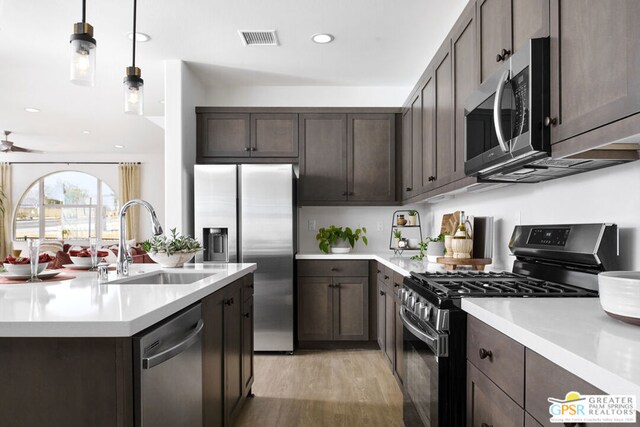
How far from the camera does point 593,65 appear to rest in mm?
1219

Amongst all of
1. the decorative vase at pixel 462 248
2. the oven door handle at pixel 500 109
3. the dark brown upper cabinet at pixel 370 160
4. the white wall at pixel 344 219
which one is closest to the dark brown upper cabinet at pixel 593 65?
the oven door handle at pixel 500 109

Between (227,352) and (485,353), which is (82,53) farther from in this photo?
(485,353)

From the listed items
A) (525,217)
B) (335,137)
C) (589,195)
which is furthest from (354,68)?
(589,195)

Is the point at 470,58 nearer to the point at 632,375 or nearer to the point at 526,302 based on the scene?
the point at 526,302

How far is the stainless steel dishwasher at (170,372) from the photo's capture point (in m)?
1.17

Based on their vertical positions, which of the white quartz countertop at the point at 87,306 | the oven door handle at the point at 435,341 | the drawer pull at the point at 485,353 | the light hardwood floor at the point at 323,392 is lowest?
the light hardwood floor at the point at 323,392

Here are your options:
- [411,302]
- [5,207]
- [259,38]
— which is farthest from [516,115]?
[5,207]

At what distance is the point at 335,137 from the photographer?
14.0 ft

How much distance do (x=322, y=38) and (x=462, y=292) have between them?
2.56 m

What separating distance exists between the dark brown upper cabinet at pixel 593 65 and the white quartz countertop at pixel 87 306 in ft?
4.57

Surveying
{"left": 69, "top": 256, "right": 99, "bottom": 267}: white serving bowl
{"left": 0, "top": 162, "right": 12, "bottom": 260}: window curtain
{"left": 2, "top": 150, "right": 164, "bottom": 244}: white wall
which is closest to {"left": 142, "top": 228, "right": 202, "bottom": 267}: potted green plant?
{"left": 69, "top": 256, "right": 99, "bottom": 267}: white serving bowl

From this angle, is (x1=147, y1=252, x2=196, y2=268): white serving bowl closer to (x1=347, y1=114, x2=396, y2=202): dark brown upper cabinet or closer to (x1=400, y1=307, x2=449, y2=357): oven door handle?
(x1=400, y1=307, x2=449, y2=357): oven door handle

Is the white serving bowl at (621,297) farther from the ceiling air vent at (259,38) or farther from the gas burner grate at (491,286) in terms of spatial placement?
the ceiling air vent at (259,38)

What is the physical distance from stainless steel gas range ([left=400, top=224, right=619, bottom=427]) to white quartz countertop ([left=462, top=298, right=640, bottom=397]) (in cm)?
12
